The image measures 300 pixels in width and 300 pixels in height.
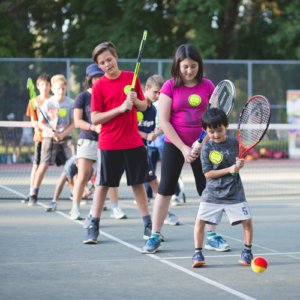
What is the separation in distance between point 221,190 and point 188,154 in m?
0.41

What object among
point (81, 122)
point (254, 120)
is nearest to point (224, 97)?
point (254, 120)

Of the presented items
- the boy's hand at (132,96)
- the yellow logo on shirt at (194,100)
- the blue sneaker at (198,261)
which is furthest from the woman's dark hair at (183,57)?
the blue sneaker at (198,261)

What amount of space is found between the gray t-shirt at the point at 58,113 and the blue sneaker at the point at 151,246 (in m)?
3.36

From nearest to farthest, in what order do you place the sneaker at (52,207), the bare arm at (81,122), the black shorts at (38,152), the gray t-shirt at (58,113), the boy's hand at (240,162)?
the boy's hand at (240,162), the bare arm at (81,122), the sneaker at (52,207), the gray t-shirt at (58,113), the black shorts at (38,152)

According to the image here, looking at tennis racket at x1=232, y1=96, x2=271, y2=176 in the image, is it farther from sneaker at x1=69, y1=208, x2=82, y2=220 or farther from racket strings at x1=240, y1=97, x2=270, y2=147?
sneaker at x1=69, y1=208, x2=82, y2=220

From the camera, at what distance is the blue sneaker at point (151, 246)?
4770mm

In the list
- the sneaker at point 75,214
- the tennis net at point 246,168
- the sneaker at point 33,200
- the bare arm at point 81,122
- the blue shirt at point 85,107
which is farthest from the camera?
the tennis net at point 246,168

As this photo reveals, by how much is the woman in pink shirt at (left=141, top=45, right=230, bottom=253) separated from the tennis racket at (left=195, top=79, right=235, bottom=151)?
132mm

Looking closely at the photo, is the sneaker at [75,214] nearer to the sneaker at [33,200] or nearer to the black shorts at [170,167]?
the sneaker at [33,200]

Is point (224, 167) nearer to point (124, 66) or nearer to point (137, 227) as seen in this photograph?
point (137, 227)

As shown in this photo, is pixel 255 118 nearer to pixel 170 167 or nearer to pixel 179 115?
pixel 179 115

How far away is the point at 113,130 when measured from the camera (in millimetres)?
5164

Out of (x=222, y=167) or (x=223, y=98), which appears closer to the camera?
(x=222, y=167)

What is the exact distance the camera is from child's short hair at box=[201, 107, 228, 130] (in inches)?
167
